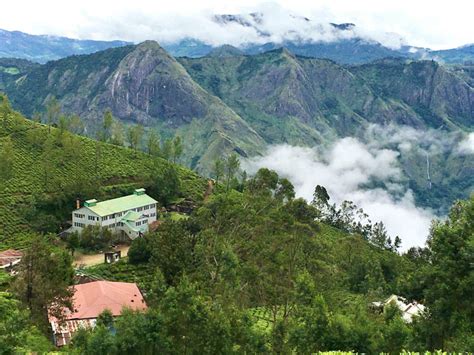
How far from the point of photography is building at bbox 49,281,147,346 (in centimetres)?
5494

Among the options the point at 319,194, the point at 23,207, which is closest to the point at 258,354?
the point at 23,207

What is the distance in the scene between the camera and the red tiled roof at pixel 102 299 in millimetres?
60438

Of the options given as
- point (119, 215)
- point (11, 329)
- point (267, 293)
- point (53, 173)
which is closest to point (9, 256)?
point (119, 215)

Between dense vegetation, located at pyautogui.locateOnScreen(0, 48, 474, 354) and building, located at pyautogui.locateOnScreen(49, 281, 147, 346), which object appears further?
building, located at pyautogui.locateOnScreen(49, 281, 147, 346)

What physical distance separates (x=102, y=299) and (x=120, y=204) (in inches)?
2051


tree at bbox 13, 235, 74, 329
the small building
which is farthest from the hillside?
tree at bbox 13, 235, 74, 329

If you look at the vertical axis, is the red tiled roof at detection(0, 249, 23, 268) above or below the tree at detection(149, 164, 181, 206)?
below

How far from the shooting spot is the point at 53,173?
119250 millimetres

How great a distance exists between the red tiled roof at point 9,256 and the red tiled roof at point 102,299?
20997 mm

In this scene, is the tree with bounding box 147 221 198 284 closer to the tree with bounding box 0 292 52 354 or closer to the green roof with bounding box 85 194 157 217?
the tree with bounding box 0 292 52 354

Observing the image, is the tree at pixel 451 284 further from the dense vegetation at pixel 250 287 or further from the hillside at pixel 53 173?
the hillside at pixel 53 173

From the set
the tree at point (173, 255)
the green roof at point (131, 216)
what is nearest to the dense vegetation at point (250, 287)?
the tree at point (173, 255)

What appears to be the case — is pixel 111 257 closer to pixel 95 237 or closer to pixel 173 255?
pixel 95 237

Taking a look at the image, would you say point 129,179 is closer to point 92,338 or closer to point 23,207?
point 23,207
